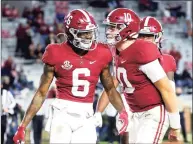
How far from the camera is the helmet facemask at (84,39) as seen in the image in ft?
19.2

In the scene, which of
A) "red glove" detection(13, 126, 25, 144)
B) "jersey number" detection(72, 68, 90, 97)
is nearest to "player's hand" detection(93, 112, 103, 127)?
"jersey number" detection(72, 68, 90, 97)

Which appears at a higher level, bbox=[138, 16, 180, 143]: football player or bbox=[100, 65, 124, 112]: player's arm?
bbox=[138, 16, 180, 143]: football player

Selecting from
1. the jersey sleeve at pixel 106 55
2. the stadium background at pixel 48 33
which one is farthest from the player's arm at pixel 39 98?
the stadium background at pixel 48 33

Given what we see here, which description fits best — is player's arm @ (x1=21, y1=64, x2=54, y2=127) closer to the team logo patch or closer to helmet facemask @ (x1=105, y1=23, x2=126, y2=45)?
the team logo patch

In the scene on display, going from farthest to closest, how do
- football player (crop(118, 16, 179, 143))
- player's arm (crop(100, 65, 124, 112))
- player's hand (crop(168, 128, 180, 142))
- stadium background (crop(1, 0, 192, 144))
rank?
1. stadium background (crop(1, 0, 192, 144))
2. football player (crop(118, 16, 179, 143))
3. player's arm (crop(100, 65, 124, 112))
4. player's hand (crop(168, 128, 180, 142))

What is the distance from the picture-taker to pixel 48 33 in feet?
53.9

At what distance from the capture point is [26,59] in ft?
53.5

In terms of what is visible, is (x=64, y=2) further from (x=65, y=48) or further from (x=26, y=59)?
(x=65, y=48)

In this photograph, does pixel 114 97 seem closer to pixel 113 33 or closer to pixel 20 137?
pixel 113 33

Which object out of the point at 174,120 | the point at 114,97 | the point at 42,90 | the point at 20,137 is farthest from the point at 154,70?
the point at 20,137

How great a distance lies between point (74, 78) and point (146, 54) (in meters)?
0.59

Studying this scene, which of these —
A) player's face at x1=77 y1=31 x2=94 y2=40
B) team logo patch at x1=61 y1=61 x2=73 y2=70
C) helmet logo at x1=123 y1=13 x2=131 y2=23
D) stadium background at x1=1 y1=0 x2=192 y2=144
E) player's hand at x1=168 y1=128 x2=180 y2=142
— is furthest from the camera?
stadium background at x1=1 y1=0 x2=192 y2=144

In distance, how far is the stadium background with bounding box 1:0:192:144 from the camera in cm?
1489

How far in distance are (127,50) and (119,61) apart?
12cm
